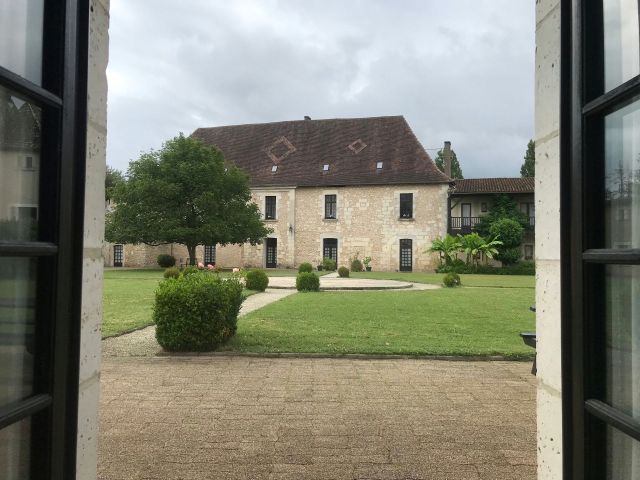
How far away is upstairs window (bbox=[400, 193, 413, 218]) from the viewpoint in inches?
1198

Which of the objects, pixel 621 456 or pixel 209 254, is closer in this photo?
pixel 621 456

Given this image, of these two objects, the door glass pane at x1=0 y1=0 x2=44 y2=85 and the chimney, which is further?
the chimney

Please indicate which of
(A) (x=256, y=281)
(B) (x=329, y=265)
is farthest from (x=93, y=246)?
(B) (x=329, y=265)

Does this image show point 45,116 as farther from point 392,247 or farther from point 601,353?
point 392,247

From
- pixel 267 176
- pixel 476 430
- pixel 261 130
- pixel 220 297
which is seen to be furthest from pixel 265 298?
pixel 261 130

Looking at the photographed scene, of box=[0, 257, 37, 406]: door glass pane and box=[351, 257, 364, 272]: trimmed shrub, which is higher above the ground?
box=[0, 257, 37, 406]: door glass pane

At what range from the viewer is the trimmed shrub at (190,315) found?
6059 mm

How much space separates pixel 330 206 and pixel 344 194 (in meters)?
1.30

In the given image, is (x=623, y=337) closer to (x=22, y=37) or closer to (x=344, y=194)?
(x=22, y=37)

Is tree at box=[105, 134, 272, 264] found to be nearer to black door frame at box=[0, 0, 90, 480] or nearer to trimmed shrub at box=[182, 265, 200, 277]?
trimmed shrub at box=[182, 265, 200, 277]

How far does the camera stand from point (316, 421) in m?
3.60

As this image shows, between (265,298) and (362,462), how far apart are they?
34.3 feet

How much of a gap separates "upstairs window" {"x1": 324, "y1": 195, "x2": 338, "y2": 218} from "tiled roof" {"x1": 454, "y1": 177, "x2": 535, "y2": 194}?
8.76 meters

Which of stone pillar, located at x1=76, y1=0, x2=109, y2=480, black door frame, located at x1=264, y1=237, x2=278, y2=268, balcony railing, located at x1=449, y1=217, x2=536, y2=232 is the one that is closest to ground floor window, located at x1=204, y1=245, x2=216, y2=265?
black door frame, located at x1=264, y1=237, x2=278, y2=268
